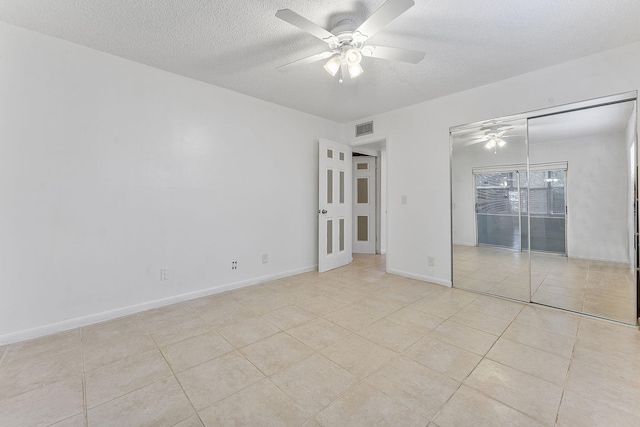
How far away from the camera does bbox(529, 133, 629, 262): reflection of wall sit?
9.09ft

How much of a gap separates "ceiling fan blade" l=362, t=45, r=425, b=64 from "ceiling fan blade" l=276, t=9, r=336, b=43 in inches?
12.2

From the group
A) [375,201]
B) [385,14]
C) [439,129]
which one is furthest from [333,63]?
[375,201]

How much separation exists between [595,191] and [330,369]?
358cm

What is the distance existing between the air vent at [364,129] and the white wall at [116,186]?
5.42ft

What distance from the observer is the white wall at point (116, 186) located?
2.24 m

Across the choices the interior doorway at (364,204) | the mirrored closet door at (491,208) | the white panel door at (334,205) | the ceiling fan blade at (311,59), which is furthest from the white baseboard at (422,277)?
the ceiling fan blade at (311,59)

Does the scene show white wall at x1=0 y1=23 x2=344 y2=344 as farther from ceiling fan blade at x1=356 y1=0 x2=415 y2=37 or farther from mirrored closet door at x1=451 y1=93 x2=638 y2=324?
mirrored closet door at x1=451 y1=93 x2=638 y2=324

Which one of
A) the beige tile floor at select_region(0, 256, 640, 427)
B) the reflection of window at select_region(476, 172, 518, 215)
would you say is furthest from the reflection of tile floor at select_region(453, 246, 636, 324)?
the reflection of window at select_region(476, 172, 518, 215)

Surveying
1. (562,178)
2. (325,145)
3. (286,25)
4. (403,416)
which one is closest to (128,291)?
(403,416)

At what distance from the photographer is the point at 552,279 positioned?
11.2 ft

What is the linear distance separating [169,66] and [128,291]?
2430 mm

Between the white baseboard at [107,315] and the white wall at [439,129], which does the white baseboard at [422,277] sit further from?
the white baseboard at [107,315]

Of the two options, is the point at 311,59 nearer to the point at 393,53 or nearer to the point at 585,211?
the point at 393,53

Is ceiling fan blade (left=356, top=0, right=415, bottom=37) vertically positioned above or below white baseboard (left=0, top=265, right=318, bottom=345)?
above
